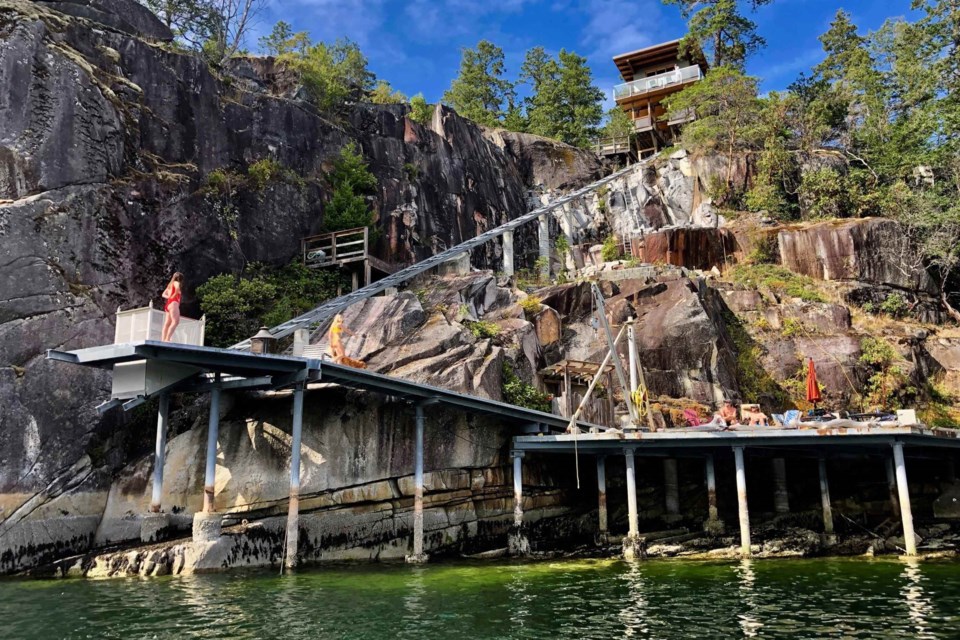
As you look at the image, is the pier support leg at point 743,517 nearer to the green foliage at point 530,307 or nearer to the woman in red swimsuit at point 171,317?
the green foliage at point 530,307

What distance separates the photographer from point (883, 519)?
24.9 m

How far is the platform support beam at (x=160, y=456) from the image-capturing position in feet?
61.5

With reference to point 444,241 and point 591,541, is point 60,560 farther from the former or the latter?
point 444,241

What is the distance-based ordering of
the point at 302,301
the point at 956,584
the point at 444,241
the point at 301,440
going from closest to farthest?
the point at 956,584, the point at 301,440, the point at 302,301, the point at 444,241

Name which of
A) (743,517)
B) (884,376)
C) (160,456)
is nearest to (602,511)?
(743,517)

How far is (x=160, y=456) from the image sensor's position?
19.1m

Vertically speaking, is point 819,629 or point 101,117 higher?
point 101,117

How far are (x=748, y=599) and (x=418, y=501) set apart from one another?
9635 millimetres

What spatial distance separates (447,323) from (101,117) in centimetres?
1433

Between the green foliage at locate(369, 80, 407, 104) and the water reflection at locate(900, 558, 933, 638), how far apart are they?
3718cm

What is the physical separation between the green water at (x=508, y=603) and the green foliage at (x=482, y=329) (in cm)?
974

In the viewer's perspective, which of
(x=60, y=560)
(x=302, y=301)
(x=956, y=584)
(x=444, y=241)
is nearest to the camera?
(x=956, y=584)

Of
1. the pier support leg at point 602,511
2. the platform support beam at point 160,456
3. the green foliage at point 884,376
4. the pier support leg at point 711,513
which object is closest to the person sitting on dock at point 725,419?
the pier support leg at point 711,513

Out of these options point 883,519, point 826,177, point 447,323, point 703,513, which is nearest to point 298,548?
point 447,323
